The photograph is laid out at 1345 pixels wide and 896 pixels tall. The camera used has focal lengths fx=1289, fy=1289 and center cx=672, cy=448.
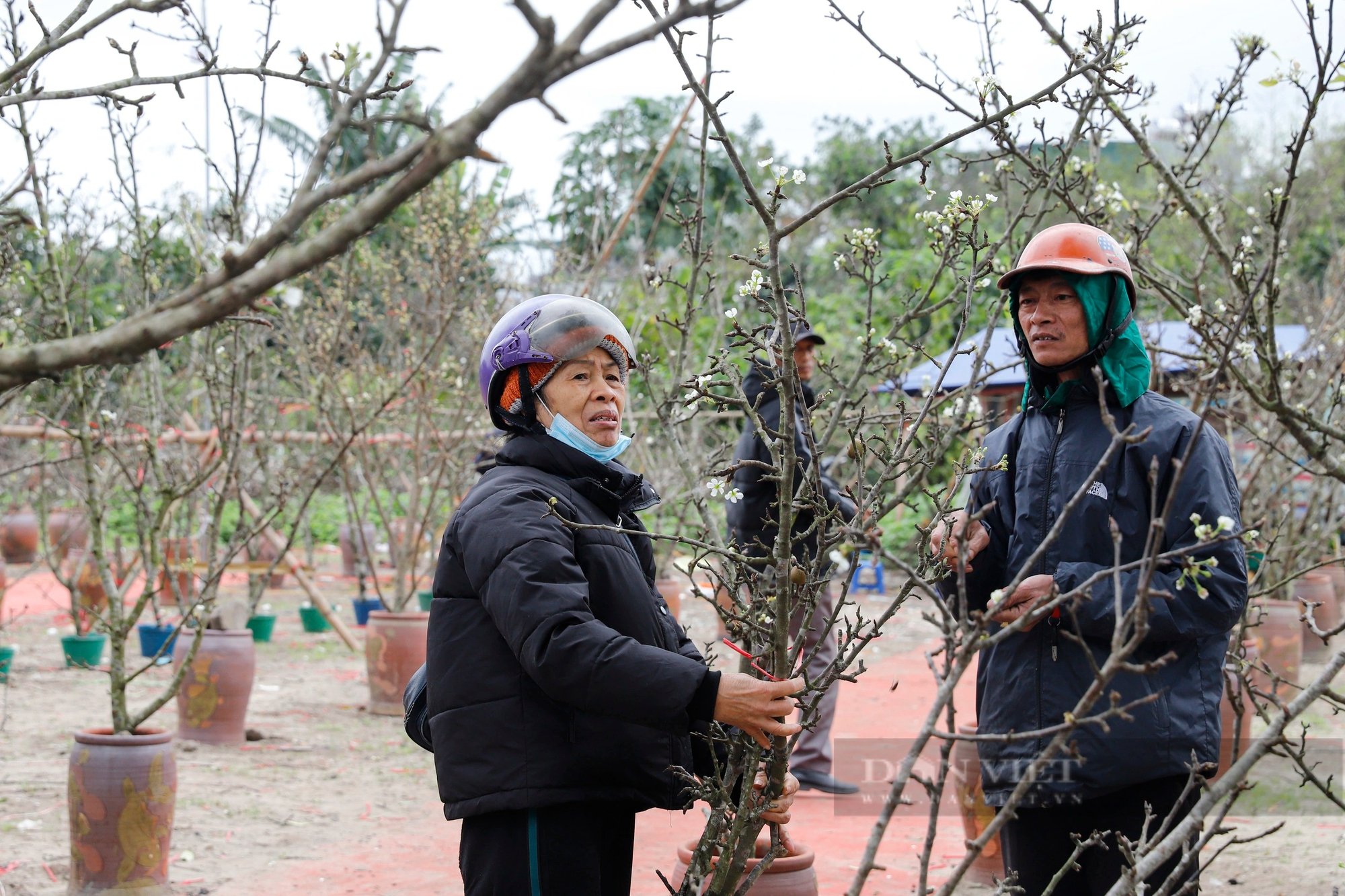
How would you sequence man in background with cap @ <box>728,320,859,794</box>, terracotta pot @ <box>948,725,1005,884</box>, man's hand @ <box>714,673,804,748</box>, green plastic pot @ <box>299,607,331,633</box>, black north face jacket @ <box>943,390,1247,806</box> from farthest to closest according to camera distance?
green plastic pot @ <box>299,607,331,633</box>, man in background with cap @ <box>728,320,859,794</box>, terracotta pot @ <box>948,725,1005,884</box>, black north face jacket @ <box>943,390,1247,806</box>, man's hand @ <box>714,673,804,748</box>

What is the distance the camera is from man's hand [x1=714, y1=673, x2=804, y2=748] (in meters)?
2.22

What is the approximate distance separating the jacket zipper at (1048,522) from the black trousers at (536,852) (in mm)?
959

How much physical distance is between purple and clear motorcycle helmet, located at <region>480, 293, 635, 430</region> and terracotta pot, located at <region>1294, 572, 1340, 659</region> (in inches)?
329

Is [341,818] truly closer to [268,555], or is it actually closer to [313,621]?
[313,621]

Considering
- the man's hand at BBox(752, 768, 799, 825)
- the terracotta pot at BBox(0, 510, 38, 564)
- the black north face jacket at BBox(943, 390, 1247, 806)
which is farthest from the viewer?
the terracotta pot at BBox(0, 510, 38, 564)

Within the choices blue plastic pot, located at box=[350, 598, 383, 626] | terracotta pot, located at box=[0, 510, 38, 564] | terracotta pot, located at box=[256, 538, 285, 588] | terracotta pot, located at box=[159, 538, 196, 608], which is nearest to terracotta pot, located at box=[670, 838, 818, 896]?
terracotta pot, located at box=[159, 538, 196, 608]

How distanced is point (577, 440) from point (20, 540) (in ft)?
58.7

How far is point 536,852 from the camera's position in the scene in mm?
2377

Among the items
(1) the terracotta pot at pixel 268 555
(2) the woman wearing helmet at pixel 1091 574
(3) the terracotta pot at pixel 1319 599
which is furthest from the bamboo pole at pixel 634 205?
(1) the terracotta pot at pixel 268 555

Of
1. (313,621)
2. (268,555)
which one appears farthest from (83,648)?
(268,555)

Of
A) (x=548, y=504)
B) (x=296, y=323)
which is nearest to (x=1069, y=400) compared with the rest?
(x=548, y=504)

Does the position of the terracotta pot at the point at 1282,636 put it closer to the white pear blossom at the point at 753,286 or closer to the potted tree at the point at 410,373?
the potted tree at the point at 410,373

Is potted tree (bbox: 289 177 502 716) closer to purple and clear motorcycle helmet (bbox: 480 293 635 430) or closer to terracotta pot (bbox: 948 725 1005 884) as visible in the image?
terracotta pot (bbox: 948 725 1005 884)

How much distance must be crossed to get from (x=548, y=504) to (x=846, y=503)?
341cm
